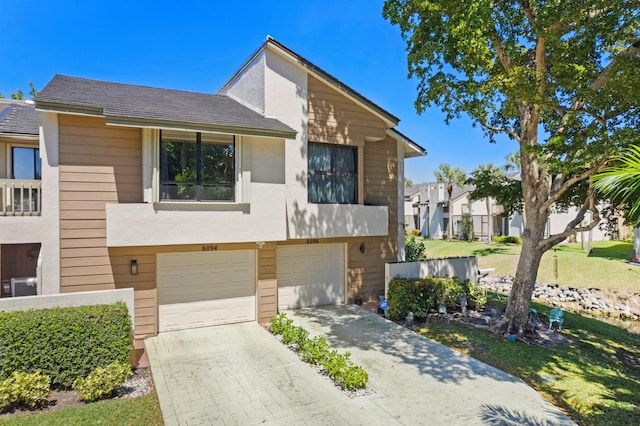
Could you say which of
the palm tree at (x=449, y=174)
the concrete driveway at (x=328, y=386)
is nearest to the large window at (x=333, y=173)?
the concrete driveway at (x=328, y=386)

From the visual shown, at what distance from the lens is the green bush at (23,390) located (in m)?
6.25

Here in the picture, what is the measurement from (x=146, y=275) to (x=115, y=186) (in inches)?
102

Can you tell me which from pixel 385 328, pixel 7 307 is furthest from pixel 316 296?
pixel 7 307

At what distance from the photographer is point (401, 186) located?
14742 mm

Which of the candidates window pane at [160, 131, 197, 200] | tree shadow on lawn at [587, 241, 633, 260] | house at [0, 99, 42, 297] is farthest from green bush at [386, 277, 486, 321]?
tree shadow on lawn at [587, 241, 633, 260]

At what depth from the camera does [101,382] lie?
670 cm

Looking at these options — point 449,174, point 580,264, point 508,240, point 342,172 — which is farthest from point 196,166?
point 449,174

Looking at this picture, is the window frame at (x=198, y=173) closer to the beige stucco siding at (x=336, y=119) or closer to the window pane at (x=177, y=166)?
the window pane at (x=177, y=166)

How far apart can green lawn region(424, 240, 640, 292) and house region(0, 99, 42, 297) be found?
81.6ft

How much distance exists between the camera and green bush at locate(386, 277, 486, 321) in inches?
465

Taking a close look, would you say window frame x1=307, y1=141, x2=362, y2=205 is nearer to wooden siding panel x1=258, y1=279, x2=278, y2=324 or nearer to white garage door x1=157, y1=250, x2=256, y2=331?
wooden siding panel x1=258, y1=279, x2=278, y2=324

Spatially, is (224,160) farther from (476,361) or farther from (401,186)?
(476,361)

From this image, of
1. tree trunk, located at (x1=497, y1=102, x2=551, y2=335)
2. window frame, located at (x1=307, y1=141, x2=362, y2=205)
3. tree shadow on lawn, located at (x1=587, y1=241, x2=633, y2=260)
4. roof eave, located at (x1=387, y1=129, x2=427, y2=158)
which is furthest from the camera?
tree shadow on lawn, located at (x1=587, y1=241, x2=633, y2=260)

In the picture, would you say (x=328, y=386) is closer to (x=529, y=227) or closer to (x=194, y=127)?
(x=194, y=127)
